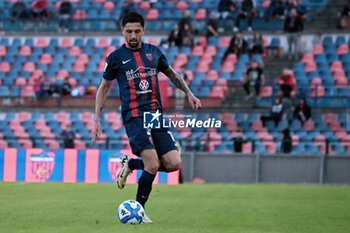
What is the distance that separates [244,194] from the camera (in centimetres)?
1404

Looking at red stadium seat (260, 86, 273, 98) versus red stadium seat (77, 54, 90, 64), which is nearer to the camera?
red stadium seat (260, 86, 273, 98)

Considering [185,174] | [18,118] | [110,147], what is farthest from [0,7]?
[185,174]

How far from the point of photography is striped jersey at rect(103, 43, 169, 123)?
26.3ft

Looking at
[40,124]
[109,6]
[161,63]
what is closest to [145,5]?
[109,6]

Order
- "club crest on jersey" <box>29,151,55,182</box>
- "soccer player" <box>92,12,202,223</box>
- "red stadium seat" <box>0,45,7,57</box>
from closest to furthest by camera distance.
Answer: "soccer player" <box>92,12,202,223</box>, "club crest on jersey" <box>29,151,55,182</box>, "red stadium seat" <box>0,45,7,57</box>

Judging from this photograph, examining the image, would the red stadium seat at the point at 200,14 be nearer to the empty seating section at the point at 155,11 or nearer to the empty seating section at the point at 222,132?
the empty seating section at the point at 155,11

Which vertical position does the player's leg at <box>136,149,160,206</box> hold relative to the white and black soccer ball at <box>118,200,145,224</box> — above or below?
above

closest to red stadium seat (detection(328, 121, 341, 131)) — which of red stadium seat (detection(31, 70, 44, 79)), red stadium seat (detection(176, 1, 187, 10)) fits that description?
red stadium seat (detection(176, 1, 187, 10))

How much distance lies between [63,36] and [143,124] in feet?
69.1

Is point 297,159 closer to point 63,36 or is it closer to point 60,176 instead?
point 60,176

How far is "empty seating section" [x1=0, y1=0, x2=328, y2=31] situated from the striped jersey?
18396mm

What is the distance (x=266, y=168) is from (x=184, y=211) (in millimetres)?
9989

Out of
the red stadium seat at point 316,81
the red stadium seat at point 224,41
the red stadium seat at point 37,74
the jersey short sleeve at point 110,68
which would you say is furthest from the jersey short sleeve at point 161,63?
the red stadium seat at point 37,74

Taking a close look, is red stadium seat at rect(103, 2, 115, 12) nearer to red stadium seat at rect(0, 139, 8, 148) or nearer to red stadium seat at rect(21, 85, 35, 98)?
red stadium seat at rect(21, 85, 35, 98)
